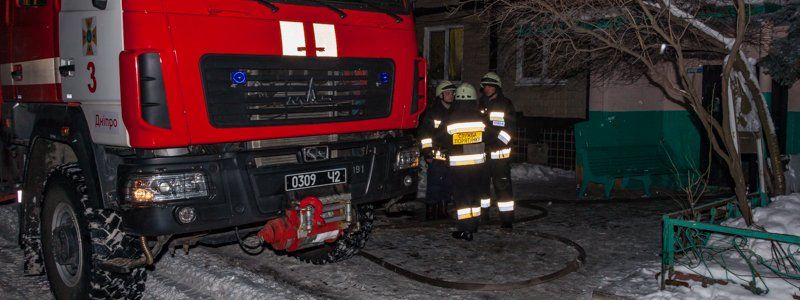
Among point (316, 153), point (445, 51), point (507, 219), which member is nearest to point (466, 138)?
point (507, 219)

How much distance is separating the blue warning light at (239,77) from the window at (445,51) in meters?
10.4

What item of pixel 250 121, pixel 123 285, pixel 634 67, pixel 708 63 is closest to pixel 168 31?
pixel 250 121

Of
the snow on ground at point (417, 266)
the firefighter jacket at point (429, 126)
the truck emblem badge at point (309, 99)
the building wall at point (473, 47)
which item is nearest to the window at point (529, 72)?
the building wall at point (473, 47)

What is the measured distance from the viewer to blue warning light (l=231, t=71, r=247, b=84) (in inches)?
176

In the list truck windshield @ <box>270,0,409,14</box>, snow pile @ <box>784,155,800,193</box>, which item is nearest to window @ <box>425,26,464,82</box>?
snow pile @ <box>784,155,800,193</box>

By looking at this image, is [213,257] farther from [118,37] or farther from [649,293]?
[649,293]

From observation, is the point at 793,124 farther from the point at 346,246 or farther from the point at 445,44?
the point at 346,246

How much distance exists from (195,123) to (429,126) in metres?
3.59

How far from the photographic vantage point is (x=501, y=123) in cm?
732

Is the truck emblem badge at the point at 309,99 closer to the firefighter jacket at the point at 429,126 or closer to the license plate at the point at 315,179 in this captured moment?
the license plate at the point at 315,179

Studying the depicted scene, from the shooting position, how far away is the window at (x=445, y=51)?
14.8m

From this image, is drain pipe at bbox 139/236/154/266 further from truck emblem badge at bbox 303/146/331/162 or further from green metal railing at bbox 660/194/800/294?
green metal railing at bbox 660/194/800/294

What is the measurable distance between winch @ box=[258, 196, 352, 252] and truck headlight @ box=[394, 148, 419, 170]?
2.20 ft

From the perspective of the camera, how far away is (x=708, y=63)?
10.7 m
